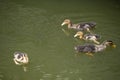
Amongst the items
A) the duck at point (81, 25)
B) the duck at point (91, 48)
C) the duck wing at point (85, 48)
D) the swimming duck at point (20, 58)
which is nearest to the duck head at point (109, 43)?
the duck at point (91, 48)

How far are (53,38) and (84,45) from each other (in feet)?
2.97

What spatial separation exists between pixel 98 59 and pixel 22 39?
6.35ft

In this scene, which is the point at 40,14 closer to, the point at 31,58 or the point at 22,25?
the point at 22,25

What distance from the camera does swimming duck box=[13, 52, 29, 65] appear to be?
250 inches

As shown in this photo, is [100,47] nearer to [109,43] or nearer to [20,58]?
[109,43]

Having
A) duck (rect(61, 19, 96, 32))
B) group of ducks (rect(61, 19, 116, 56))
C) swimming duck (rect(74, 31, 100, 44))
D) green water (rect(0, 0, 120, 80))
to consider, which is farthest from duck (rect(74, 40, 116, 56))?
duck (rect(61, 19, 96, 32))

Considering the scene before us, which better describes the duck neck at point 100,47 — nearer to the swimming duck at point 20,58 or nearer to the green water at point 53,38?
the green water at point 53,38

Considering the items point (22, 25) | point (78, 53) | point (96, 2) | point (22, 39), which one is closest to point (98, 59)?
point (78, 53)

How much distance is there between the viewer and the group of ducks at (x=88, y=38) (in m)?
6.84

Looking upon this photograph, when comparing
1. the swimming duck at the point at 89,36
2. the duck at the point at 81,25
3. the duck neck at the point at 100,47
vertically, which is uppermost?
the duck at the point at 81,25

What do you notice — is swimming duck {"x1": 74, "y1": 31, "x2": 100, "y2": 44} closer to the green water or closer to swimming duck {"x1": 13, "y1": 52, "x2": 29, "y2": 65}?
the green water

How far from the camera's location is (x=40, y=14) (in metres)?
8.97

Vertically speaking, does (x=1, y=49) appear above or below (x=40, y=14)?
below

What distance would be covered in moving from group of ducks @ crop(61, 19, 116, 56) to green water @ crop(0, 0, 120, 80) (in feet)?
0.39
